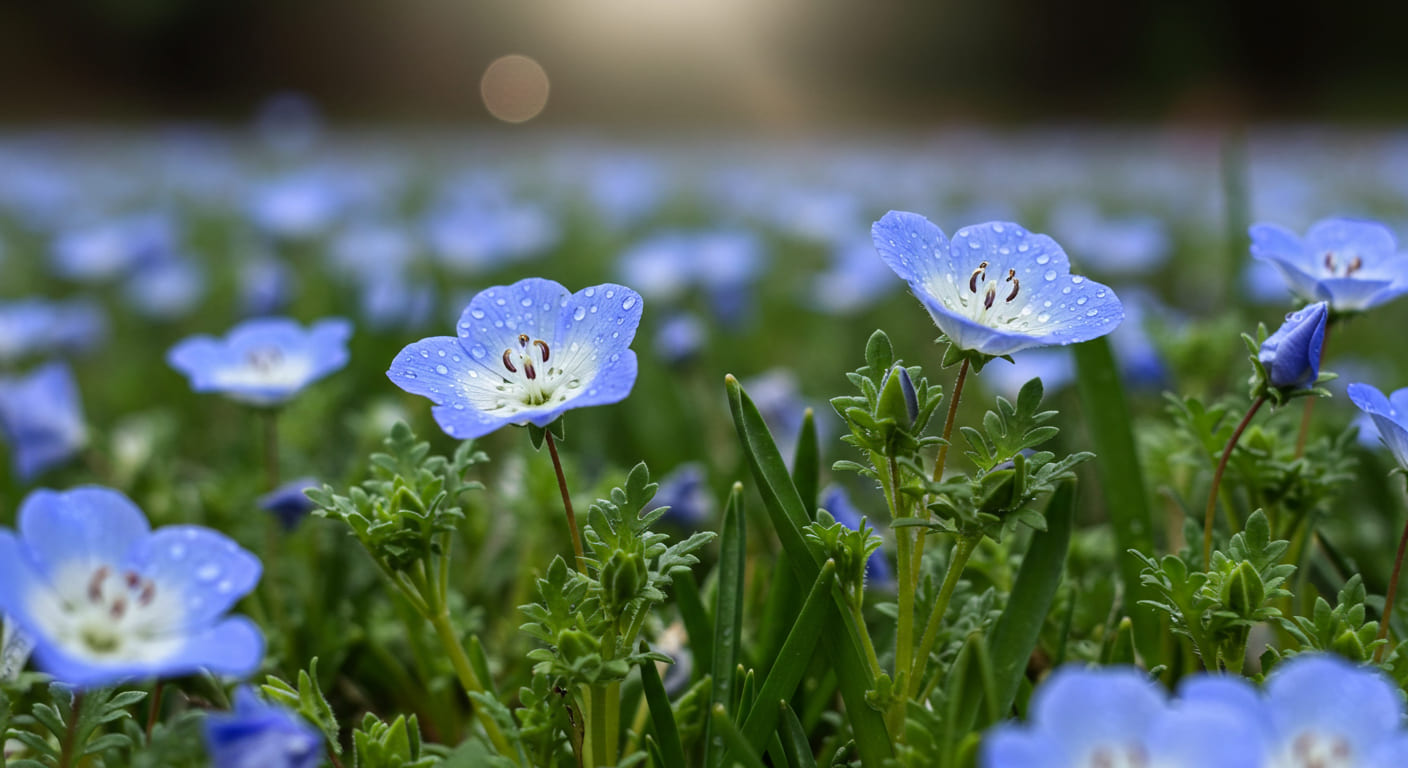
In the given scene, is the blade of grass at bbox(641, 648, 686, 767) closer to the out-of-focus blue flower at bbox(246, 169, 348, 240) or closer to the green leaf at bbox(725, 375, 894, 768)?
the green leaf at bbox(725, 375, 894, 768)

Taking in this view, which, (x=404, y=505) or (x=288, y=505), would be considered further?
(x=288, y=505)

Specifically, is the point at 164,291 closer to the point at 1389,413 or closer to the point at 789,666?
the point at 789,666

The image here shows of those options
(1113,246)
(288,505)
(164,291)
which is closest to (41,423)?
(288,505)

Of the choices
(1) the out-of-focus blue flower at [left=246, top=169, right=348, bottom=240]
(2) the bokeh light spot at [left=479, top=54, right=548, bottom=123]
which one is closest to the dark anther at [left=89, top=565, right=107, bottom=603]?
(1) the out-of-focus blue flower at [left=246, top=169, right=348, bottom=240]

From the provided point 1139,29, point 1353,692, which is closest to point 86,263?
point 1353,692

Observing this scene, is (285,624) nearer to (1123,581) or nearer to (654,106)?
(1123,581)

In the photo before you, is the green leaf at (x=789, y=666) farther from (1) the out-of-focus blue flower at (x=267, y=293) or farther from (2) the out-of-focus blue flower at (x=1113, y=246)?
(2) the out-of-focus blue flower at (x=1113, y=246)
